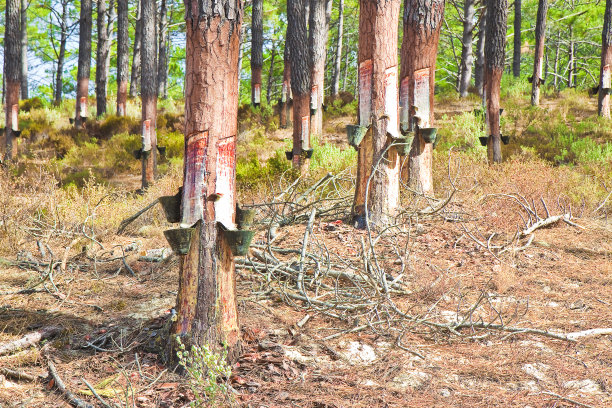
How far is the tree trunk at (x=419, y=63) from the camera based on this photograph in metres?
6.77

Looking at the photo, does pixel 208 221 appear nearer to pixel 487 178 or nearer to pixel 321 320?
pixel 321 320

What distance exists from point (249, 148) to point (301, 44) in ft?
12.6

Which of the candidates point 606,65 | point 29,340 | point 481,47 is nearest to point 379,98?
point 29,340

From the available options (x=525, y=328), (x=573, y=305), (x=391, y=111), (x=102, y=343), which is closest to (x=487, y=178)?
(x=391, y=111)

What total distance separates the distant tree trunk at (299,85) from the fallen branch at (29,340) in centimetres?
652

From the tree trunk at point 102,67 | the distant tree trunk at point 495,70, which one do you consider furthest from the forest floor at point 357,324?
the tree trunk at point 102,67

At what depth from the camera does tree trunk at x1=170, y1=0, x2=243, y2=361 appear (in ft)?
10.1

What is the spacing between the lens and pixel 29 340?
11.1ft

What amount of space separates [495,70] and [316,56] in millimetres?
4788

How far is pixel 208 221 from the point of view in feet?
10.1

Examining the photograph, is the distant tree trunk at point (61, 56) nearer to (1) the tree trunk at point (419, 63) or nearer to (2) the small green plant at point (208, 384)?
(1) the tree trunk at point (419, 63)

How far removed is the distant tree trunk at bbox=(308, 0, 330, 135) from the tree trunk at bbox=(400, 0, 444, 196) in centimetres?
590

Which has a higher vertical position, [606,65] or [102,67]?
[102,67]

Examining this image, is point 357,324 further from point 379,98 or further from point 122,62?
point 122,62
